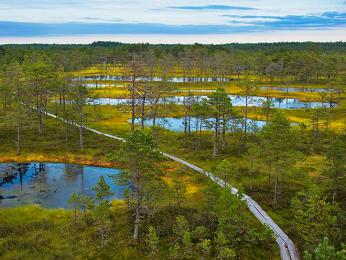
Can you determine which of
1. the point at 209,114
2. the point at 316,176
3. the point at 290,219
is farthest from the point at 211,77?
the point at 290,219

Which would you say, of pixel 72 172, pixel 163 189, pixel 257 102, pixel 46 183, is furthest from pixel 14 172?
pixel 257 102

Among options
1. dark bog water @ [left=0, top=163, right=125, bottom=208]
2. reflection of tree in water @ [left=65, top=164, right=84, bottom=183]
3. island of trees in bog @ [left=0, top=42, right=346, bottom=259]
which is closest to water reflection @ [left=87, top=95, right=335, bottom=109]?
island of trees in bog @ [left=0, top=42, right=346, bottom=259]

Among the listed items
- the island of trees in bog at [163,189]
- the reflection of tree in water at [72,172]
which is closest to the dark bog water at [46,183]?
the reflection of tree in water at [72,172]

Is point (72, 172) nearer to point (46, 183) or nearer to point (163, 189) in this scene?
point (46, 183)

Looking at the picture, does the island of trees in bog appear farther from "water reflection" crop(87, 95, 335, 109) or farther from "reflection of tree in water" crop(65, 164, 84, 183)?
"water reflection" crop(87, 95, 335, 109)

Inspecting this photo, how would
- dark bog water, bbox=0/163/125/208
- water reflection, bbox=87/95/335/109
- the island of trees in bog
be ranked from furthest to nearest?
1. water reflection, bbox=87/95/335/109
2. dark bog water, bbox=0/163/125/208
3. the island of trees in bog

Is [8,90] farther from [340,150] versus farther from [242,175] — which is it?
[340,150]

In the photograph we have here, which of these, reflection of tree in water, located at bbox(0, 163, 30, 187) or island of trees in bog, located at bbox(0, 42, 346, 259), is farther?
reflection of tree in water, located at bbox(0, 163, 30, 187)

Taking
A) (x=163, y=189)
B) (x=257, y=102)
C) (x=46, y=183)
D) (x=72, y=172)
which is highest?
(x=257, y=102)

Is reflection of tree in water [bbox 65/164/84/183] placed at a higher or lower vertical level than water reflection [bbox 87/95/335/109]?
lower
